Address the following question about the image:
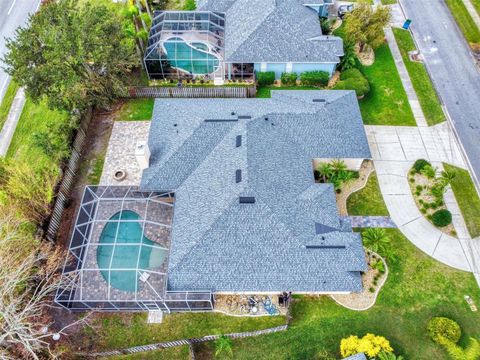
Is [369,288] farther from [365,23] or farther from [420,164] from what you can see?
[365,23]

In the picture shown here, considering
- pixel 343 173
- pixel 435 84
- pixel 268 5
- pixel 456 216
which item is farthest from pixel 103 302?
pixel 435 84

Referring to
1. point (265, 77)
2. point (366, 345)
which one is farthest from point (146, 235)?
point (265, 77)

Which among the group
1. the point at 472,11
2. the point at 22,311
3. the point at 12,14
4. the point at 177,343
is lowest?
the point at 177,343

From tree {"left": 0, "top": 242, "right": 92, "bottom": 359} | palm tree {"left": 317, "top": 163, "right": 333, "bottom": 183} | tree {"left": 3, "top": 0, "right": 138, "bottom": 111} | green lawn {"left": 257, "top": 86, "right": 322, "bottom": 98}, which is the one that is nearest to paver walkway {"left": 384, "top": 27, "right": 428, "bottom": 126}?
green lawn {"left": 257, "top": 86, "right": 322, "bottom": 98}

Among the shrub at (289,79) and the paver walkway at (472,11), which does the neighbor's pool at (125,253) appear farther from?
the paver walkway at (472,11)

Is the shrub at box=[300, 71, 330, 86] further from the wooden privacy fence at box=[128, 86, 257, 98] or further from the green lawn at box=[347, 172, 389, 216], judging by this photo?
the green lawn at box=[347, 172, 389, 216]

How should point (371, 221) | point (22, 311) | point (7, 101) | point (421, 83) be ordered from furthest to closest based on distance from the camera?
point (421, 83), point (7, 101), point (371, 221), point (22, 311)
